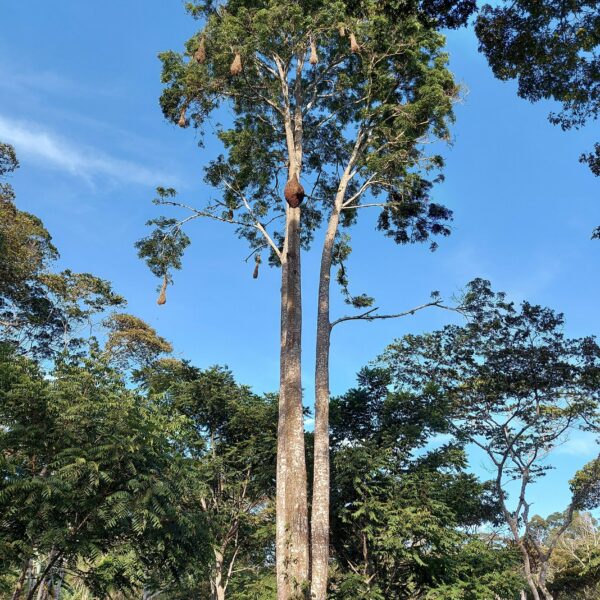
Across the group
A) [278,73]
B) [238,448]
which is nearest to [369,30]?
[278,73]

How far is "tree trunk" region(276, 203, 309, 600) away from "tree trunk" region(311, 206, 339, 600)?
1.15 ft

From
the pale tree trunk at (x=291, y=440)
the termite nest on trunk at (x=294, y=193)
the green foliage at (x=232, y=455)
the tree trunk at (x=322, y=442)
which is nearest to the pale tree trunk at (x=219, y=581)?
the green foliage at (x=232, y=455)

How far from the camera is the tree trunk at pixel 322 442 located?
10.2 metres

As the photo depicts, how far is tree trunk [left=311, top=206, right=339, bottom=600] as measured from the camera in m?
10.2

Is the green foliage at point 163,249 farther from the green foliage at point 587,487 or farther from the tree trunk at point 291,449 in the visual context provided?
the green foliage at point 587,487

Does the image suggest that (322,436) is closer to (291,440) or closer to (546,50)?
(291,440)

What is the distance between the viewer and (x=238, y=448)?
18375 mm

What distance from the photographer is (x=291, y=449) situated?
1090 centimetres

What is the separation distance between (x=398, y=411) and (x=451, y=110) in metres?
9.73

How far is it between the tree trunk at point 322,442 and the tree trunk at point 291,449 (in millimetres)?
352

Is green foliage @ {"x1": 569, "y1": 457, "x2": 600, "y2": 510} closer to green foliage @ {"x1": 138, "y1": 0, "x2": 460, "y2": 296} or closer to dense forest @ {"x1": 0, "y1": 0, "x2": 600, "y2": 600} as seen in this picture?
dense forest @ {"x1": 0, "y1": 0, "x2": 600, "y2": 600}

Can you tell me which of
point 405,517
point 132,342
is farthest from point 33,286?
point 405,517

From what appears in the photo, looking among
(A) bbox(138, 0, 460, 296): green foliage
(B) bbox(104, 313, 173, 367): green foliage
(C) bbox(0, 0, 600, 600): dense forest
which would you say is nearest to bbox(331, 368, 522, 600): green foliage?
(C) bbox(0, 0, 600, 600): dense forest

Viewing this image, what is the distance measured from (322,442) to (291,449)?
0.99 m
